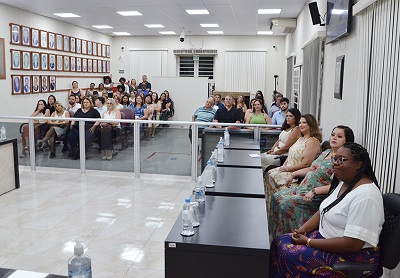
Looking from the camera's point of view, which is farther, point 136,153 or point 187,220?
point 136,153

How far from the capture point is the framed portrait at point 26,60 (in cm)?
1072

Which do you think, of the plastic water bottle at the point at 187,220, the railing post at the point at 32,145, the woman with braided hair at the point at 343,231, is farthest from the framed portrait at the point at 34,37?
the woman with braided hair at the point at 343,231

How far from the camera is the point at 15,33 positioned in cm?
1034

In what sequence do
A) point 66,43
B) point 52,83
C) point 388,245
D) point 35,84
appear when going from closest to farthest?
point 388,245
point 35,84
point 52,83
point 66,43

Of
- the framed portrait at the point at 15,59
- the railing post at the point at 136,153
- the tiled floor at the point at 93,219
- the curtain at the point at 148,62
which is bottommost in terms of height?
the tiled floor at the point at 93,219

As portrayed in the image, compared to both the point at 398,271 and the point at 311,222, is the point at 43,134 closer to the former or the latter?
the point at 311,222

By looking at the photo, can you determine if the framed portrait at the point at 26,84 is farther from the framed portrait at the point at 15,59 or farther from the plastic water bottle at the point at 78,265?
the plastic water bottle at the point at 78,265

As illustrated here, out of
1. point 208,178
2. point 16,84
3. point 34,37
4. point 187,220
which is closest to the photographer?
point 187,220

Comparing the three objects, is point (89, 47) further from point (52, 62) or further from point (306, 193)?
point (306, 193)

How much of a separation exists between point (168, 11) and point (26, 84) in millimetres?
4451

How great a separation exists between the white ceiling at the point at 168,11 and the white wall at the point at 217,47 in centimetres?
208


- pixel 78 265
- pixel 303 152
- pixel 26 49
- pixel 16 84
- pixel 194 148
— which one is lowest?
pixel 194 148

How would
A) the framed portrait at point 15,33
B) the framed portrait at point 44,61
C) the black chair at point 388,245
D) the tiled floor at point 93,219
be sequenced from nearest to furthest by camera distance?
the black chair at point 388,245 → the tiled floor at point 93,219 → the framed portrait at point 15,33 → the framed portrait at point 44,61

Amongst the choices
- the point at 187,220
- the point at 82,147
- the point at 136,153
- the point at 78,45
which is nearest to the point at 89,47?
the point at 78,45
